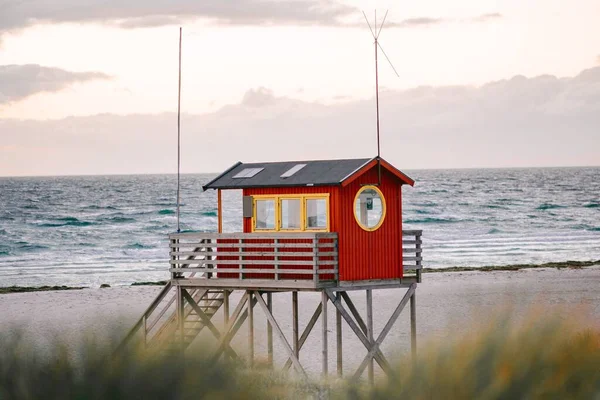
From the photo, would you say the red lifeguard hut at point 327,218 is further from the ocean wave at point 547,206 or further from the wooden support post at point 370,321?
the ocean wave at point 547,206

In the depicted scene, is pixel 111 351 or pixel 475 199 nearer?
pixel 111 351

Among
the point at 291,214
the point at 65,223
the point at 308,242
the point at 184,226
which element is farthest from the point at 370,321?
the point at 65,223

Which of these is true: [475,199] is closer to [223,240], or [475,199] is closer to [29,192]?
[29,192]

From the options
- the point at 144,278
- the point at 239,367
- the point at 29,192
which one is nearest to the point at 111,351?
the point at 239,367

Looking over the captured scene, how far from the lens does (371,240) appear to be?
2173cm

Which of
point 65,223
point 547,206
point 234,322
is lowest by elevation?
point 234,322

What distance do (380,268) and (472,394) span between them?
1043cm

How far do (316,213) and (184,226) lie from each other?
62.2 meters

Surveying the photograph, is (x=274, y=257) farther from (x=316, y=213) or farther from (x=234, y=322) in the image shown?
(x=234, y=322)

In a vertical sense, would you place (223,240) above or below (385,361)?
above

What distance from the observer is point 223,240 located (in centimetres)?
2273

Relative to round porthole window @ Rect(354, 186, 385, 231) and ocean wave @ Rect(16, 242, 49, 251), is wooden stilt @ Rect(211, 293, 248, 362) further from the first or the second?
ocean wave @ Rect(16, 242, 49, 251)

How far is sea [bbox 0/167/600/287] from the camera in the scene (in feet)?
179

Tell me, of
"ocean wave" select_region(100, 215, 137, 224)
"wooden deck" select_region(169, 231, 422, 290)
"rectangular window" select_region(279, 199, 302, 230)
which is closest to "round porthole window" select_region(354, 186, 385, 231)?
"wooden deck" select_region(169, 231, 422, 290)
